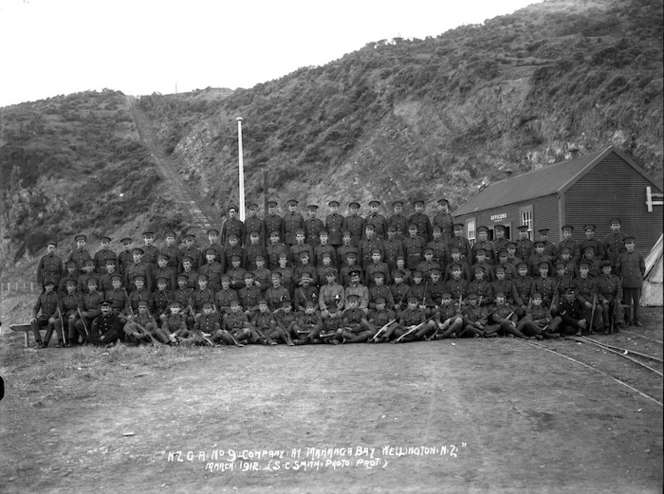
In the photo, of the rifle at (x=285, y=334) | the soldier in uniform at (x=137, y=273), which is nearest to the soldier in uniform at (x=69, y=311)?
the soldier in uniform at (x=137, y=273)

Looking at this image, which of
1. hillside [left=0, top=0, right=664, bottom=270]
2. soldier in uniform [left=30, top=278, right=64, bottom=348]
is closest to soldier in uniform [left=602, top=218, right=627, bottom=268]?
hillside [left=0, top=0, right=664, bottom=270]

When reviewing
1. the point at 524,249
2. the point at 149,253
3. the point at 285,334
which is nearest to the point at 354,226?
the point at 285,334

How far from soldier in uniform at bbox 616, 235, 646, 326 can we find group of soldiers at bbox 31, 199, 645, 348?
2 cm

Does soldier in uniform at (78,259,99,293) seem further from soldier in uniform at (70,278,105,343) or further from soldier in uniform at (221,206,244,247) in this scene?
soldier in uniform at (221,206,244,247)

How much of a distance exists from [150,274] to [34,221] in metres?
37.2

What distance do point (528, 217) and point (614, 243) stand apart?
378 inches

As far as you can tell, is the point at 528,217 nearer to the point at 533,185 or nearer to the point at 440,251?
the point at 533,185

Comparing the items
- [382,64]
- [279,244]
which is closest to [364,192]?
[382,64]

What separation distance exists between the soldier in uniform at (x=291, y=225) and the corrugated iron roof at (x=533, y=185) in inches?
274

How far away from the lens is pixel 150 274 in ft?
38.8

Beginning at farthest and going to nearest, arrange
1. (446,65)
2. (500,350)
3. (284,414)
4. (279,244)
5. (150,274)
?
1. (446,65)
2. (279,244)
3. (150,274)
4. (500,350)
5. (284,414)

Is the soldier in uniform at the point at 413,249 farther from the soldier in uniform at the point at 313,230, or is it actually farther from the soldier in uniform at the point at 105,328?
the soldier in uniform at the point at 105,328

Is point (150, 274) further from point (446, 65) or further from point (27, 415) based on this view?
point (446, 65)

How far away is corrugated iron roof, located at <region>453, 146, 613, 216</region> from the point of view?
59.0ft
